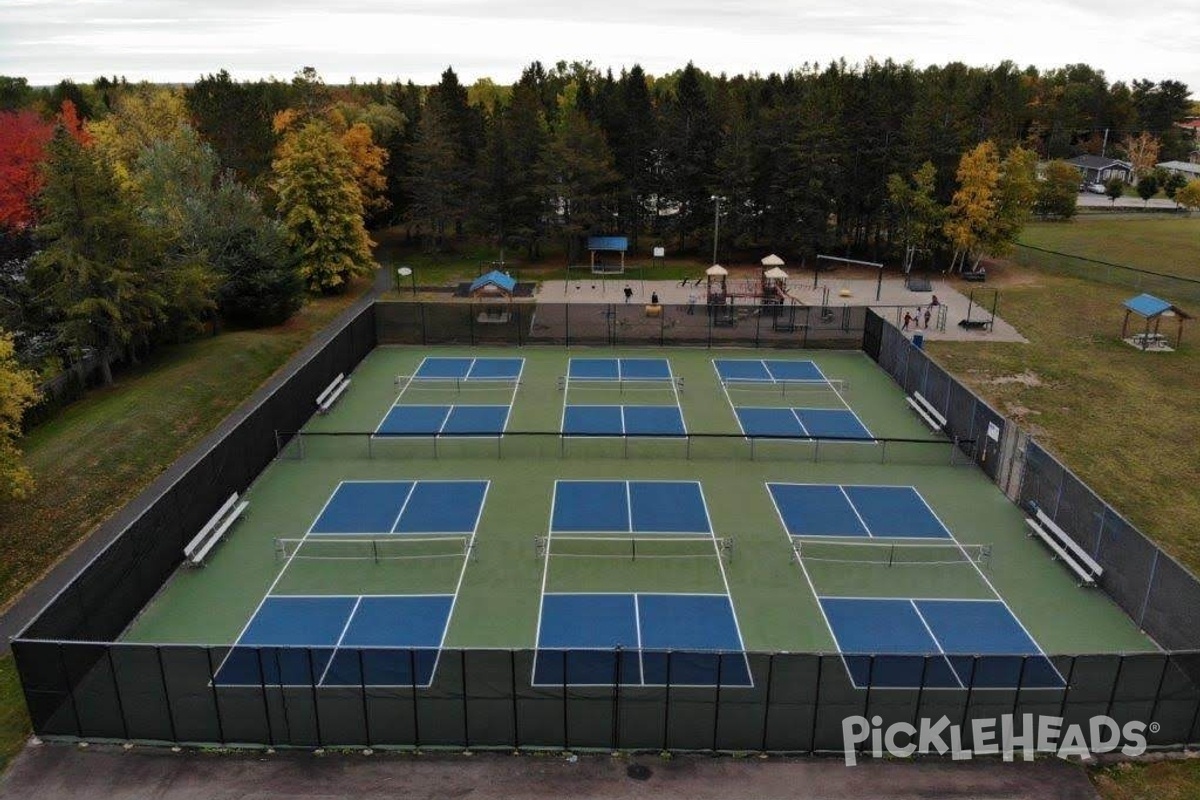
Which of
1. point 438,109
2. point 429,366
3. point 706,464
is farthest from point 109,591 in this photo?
point 438,109

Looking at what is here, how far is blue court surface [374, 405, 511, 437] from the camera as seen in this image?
25.0 m

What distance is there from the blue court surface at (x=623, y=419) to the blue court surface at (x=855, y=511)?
499 cm

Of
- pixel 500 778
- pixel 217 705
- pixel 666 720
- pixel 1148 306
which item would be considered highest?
pixel 1148 306

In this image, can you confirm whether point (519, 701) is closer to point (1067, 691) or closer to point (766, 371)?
point (1067, 691)

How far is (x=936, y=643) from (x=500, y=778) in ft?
26.9

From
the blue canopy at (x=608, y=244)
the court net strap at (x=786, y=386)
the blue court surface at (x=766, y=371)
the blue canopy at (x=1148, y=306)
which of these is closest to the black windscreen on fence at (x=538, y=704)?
the court net strap at (x=786, y=386)

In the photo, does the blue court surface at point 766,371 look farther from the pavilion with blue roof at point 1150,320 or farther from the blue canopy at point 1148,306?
the pavilion with blue roof at point 1150,320

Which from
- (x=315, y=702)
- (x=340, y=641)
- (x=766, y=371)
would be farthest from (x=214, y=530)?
(x=766, y=371)

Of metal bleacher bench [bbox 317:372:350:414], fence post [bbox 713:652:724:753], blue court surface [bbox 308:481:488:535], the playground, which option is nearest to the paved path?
fence post [bbox 713:652:724:753]

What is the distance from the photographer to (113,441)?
22422mm

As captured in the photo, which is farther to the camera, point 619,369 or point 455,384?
point 619,369

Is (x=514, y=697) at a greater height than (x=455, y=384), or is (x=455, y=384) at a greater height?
(x=514, y=697)

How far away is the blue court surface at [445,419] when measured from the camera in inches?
984

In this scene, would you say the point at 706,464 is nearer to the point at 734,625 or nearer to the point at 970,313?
the point at 734,625
